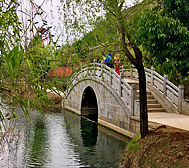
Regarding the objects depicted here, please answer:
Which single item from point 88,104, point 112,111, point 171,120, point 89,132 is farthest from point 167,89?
point 88,104

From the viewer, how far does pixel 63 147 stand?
29.8 ft

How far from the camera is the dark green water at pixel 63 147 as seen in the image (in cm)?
738

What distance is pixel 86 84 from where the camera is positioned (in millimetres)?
15281

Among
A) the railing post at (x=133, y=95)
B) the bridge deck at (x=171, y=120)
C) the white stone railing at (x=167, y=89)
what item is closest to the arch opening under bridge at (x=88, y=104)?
the white stone railing at (x=167, y=89)

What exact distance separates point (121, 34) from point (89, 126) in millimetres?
6644

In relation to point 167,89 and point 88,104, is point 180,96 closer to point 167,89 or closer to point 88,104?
point 167,89

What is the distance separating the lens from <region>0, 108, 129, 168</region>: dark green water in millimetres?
7375

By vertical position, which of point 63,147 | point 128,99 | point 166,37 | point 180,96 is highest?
point 166,37

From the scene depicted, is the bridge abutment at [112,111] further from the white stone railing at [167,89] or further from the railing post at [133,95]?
the white stone railing at [167,89]

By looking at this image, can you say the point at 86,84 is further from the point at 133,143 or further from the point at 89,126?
the point at 133,143

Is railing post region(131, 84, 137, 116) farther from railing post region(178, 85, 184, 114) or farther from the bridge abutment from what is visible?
railing post region(178, 85, 184, 114)

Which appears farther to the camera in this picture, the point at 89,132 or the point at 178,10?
the point at 89,132

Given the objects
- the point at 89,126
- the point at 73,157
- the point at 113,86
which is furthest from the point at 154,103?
the point at 73,157

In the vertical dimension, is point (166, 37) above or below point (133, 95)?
above
